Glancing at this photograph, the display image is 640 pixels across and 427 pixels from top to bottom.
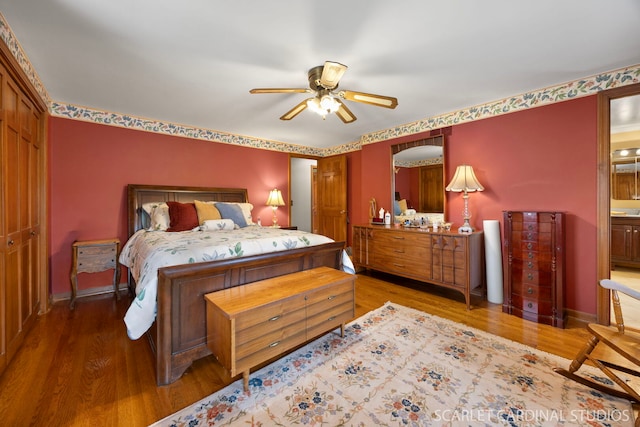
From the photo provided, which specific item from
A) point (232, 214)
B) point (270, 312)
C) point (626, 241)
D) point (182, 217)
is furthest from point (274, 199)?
point (626, 241)

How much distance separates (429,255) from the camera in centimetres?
323

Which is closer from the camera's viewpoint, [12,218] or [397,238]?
[12,218]

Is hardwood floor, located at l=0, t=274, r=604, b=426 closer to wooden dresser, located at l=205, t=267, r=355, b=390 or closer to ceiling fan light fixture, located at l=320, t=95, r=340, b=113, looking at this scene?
wooden dresser, located at l=205, t=267, r=355, b=390

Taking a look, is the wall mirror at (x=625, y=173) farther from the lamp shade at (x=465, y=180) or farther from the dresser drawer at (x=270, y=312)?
the dresser drawer at (x=270, y=312)

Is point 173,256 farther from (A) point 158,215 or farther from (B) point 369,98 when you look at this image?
(B) point 369,98

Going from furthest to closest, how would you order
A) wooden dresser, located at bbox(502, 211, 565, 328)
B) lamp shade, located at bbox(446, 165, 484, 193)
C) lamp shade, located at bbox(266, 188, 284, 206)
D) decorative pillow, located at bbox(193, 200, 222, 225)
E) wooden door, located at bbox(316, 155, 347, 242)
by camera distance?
wooden door, located at bbox(316, 155, 347, 242) < lamp shade, located at bbox(266, 188, 284, 206) < decorative pillow, located at bbox(193, 200, 222, 225) < lamp shade, located at bbox(446, 165, 484, 193) < wooden dresser, located at bbox(502, 211, 565, 328)

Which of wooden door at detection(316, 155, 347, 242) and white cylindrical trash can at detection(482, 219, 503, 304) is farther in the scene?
wooden door at detection(316, 155, 347, 242)

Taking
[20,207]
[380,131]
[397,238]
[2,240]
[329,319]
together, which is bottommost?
[329,319]

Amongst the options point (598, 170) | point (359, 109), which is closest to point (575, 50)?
point (598, 170)

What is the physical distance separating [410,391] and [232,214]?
281 cm

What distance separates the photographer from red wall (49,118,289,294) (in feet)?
10.3

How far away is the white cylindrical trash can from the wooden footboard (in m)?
2.50

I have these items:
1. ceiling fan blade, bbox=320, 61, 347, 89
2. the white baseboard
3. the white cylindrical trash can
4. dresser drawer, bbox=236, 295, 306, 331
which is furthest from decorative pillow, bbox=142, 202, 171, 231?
the white cylindrical trash can

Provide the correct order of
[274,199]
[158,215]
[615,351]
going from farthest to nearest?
[274,199], [158,215], [615,351]
